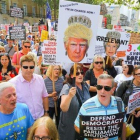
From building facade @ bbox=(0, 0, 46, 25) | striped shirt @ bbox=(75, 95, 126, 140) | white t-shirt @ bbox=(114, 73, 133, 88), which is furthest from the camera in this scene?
building facade @ bbox=(0, 0, 46, 25)

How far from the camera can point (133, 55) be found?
4316 mm

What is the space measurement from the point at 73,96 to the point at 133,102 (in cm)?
97

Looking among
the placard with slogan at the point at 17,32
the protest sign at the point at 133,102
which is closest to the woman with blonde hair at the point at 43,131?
the protest sign at the point at 133,102

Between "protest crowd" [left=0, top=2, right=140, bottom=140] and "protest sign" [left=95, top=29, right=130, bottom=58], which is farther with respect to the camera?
"protest sign" [left=95, top=29, right=130, bottom=58]

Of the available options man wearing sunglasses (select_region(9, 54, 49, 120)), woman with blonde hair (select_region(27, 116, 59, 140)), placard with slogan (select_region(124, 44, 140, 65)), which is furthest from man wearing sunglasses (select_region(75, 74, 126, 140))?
placard with slogan (select_region(124, 44, 140, 65))

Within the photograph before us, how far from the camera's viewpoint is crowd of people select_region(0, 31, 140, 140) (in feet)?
8.02

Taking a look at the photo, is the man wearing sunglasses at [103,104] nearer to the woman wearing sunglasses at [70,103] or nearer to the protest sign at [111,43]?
the woman wearing sunglasses at [70,103]

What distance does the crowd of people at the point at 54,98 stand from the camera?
2.45 metres

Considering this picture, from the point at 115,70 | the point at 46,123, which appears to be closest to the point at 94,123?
the point at 46,123

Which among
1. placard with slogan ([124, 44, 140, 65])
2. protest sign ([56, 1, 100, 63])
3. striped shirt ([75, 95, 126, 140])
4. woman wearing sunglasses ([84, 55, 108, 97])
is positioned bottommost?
striped shirt ([75, 95, 126, 140])

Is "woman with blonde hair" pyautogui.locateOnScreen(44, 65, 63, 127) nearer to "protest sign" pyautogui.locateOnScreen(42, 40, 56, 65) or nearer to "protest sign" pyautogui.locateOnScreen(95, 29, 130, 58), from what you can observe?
"protest sign" pyautogui.locateOnScreen(42, 40, 56, 65)

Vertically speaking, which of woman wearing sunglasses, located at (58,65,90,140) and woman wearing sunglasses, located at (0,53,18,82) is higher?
woman wearing sunglasses, located at (0,53,18,82)

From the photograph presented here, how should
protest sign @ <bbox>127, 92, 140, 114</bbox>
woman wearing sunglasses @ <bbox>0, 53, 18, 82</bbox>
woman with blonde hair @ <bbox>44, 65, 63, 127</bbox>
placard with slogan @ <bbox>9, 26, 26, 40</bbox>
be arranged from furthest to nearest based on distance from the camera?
1. placard with slogan @ <bbox>9, 26, 26, 40</bbox>
2. woman wearing sunglasses @ <bbox>0, 53, 18, 82</bbox>
3. woman with blonde hair @ <bbox>44, 65, 63, 127</bbox>
4. protest sign @ <bbox>127, 92, 140, 114</bbox>

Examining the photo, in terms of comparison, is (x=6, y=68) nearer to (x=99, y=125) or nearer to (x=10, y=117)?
(x=10, y=117)
